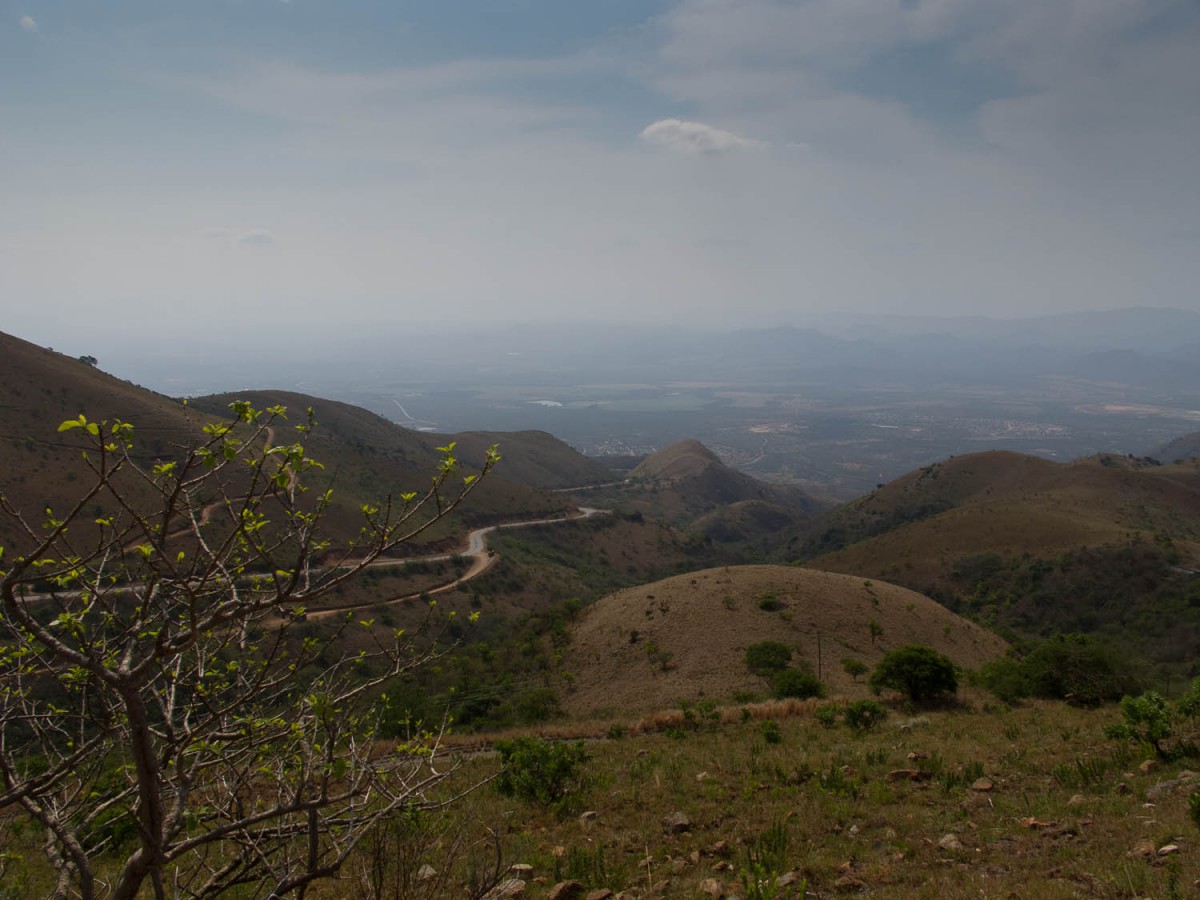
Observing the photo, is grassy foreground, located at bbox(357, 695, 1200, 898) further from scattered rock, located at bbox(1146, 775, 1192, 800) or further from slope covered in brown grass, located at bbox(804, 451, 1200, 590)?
slope covered in brown grass, located at bbox(804, 451, 1200, 590)

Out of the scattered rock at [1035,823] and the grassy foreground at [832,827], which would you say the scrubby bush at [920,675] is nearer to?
the grassy foreground at [832,827]

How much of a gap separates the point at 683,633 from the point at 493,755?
1464cm

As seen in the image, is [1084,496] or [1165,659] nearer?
[1165,659]

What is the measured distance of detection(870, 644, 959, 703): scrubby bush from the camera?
711 inches

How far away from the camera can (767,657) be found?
24078 millimetres

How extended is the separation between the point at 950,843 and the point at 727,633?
802 inches

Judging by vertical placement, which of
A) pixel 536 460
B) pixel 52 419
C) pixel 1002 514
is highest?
pixel 52 419

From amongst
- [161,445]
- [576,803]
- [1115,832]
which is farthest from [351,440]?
[1115,832]

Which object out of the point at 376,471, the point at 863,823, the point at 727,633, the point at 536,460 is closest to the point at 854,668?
the point at 727,633

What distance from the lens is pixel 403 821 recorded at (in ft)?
22.4

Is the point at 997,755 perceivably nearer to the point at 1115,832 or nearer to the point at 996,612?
the point at 1115,832

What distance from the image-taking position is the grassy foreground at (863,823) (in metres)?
6.52

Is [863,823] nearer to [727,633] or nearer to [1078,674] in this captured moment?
[1078,674]

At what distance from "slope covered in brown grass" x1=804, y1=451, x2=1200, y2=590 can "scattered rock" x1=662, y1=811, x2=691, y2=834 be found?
47612 millimetres
